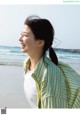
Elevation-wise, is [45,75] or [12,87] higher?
[45,75]

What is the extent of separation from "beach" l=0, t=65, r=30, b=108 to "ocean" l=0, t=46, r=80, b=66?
4 centimetres

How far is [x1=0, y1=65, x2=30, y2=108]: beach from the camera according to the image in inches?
74.0

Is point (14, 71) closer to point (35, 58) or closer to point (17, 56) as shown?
point (17, 56)

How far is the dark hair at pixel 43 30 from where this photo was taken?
112 cm

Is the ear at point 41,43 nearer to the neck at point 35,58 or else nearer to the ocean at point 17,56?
the neck at point 35,58

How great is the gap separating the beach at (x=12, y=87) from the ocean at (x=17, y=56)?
4cm

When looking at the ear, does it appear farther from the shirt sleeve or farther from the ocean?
the ocean

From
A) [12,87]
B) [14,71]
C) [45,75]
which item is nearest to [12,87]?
[12,87]

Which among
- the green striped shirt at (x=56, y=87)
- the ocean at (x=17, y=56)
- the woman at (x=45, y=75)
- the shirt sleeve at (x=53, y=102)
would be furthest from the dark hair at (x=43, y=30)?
the ocean at (x=17, y=56)

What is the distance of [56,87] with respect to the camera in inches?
36.9

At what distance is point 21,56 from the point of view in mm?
1847

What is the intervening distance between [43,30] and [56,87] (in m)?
0.28

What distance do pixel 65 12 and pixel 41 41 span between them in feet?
2.37

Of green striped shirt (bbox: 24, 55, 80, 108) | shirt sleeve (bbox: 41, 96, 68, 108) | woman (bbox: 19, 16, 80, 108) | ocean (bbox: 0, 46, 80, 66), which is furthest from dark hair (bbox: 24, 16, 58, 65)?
ocean (bbox: 0, 46, 80, 66)
